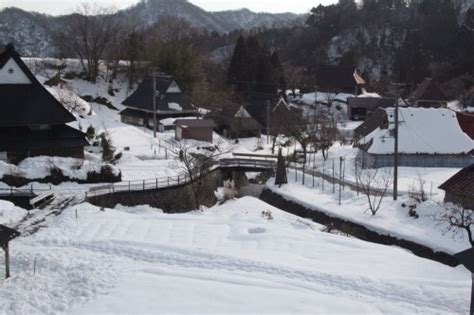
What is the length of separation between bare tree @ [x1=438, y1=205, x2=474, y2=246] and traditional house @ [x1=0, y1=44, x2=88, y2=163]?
57.8 feet

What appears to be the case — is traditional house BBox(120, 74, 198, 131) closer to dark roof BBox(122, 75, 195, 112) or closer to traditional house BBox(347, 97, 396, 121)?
dark roof BBox(122, 75, 195, 112)

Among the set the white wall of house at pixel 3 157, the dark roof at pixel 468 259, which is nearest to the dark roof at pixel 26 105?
the white wall of house at pixel 3 157

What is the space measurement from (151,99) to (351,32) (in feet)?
165

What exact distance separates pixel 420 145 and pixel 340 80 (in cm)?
3580

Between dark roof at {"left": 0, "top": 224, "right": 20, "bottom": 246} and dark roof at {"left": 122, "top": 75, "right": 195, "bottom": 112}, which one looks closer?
dark roof at {"left": 0, "top": 224, "right": 20, "bottom": 246}

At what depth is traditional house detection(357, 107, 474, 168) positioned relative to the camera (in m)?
33.7

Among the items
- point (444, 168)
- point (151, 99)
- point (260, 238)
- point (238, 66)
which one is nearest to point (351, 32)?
point (238, 66)

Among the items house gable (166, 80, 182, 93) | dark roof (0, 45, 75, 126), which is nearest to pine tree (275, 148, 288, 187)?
dark roof (0, 45, 75, 126)

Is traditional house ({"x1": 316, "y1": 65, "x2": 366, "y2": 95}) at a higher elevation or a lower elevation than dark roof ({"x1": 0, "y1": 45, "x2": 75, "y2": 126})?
higher

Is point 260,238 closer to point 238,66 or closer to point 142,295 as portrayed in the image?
point 142,295

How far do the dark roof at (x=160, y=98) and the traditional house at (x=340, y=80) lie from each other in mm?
25871

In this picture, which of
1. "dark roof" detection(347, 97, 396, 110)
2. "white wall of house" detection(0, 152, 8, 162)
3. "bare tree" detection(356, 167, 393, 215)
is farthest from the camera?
"dark roof" detection(347, 97, 396, 110)

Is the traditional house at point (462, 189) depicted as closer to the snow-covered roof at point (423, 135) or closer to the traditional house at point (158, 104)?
the snow-covered roof at point (423, 135)

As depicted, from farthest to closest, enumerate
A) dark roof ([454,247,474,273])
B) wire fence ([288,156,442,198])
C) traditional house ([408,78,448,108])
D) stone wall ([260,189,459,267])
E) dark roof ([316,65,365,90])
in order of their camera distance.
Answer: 1. dark roof ([316,65,365,90])
2. traditional house ([408,78,448,108])
3. wire fence ([288,156,442,198])
4. stone wall ([260,189,459,267])
5. dark roof ([454,247,474,273])
